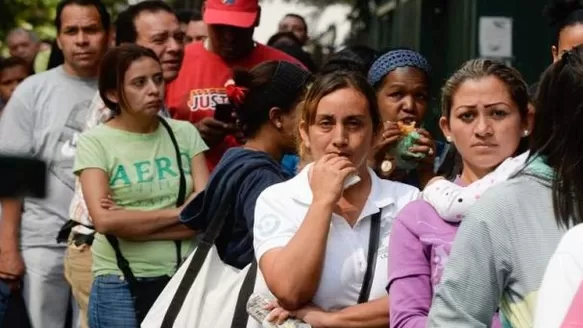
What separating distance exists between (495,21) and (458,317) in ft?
25.5

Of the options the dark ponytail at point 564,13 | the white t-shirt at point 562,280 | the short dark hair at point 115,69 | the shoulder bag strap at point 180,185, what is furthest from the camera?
the short dark hair at point 115,69

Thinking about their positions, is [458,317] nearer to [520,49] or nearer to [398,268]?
[398,268]

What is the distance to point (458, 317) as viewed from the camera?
11.6 ft

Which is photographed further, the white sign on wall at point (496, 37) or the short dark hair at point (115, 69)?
the white sign on wall at point (496, 37)

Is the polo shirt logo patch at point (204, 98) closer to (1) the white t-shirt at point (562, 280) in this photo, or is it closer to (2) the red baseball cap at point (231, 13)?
(2) the red baseball cap at point (231, 13)

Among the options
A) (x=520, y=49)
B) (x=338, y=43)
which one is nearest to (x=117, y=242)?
(x=520, y=49)

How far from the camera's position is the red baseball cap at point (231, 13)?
7707 mm

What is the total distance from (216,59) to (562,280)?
4.82 metres

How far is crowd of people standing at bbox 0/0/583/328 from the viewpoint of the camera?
138 inches

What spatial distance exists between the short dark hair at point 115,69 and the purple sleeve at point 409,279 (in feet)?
10.1

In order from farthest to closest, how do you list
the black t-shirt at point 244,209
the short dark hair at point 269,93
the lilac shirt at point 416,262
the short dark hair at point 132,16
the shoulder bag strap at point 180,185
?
the short dark hair at point 132,16 → the shoulder bag strap at point 180,185 → the short dark hair at point 269,93 → the black t-shirt at point 244,209 → the lilac shirt at point 416,262

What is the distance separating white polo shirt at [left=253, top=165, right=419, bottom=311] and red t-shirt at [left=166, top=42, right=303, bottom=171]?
2.68 m

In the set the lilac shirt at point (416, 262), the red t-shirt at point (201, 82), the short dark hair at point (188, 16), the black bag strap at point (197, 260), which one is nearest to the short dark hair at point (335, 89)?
the black bag strap at point (197, 260)

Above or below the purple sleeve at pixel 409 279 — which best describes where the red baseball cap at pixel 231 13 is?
above
